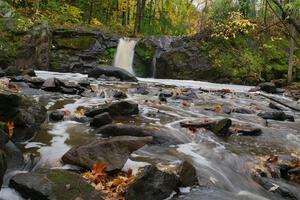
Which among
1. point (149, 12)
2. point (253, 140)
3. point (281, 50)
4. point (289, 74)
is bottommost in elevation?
point (253, 140)

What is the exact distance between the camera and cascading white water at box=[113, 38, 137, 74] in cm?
2241

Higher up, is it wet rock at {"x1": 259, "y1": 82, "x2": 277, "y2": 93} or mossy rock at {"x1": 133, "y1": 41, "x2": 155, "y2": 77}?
mossy rock at {"x1": 133, "y1": 41, "x2": 155, "y2": 77}

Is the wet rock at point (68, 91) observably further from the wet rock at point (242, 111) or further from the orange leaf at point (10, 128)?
the orange leaf at point (10, 128)

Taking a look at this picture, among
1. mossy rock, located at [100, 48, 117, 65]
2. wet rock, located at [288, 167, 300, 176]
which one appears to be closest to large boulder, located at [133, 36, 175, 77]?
mossy rock, located at [100, 48, 117, 65]

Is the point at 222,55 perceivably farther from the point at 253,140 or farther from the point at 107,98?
the point at 253,140

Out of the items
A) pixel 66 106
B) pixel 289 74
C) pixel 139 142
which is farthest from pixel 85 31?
pixel 139 142

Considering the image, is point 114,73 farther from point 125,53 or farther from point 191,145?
point 191,145

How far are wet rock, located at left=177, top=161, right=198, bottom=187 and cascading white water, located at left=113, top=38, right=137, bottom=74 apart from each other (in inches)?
701

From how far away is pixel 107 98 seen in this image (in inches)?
431

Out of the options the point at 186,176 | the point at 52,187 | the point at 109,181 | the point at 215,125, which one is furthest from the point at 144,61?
the point at 52,187

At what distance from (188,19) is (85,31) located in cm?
2742

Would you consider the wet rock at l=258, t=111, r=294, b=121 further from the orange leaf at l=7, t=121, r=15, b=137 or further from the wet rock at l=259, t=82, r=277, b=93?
the wet rock at l=259, t=82, r=277, b=93

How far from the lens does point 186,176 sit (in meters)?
4.54

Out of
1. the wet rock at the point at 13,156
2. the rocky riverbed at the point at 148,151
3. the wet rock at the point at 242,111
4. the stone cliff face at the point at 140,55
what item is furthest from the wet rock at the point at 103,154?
the stone cliff face at the point at 140,55
